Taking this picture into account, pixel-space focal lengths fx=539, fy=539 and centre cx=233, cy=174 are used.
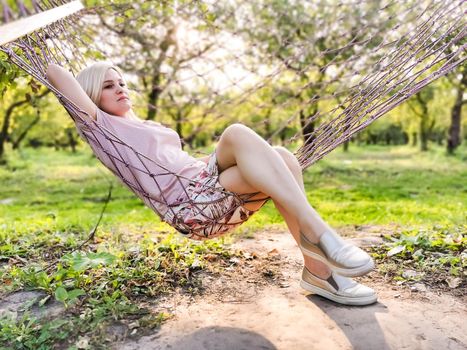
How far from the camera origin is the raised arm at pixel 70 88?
2039 millimetres

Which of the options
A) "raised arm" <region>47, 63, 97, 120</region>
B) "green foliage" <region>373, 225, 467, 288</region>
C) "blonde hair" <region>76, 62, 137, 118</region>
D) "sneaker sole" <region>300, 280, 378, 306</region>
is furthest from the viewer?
"green foliage" <region>373, 225, 467, 288</region>

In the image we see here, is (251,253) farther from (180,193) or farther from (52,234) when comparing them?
(52,234)

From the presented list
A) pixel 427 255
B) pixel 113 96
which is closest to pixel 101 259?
pixel 113 96

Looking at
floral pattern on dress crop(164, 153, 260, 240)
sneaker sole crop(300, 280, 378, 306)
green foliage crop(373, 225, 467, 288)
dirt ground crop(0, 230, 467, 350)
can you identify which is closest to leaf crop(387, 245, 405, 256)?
green foliage crop(373, 225, 467, 288)

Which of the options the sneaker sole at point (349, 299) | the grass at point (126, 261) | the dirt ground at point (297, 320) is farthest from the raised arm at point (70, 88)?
the sneaker sole at point (349, 299)

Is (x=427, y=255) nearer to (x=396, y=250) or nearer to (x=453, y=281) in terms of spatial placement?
(x=396, y=250)

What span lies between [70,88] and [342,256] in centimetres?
118

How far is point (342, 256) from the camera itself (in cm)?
181

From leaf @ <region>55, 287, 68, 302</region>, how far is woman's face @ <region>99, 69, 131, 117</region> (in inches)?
29.4

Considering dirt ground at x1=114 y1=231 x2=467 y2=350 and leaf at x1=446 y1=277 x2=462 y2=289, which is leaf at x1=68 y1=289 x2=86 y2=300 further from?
leaf at x1=446 y1=277 x2=462 y2=289

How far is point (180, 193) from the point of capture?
207cm

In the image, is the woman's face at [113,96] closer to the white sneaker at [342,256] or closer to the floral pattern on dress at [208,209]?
the floral pattern on dress at [208,209]

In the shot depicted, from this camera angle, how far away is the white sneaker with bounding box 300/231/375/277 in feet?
5.87

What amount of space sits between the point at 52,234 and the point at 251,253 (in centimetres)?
115
